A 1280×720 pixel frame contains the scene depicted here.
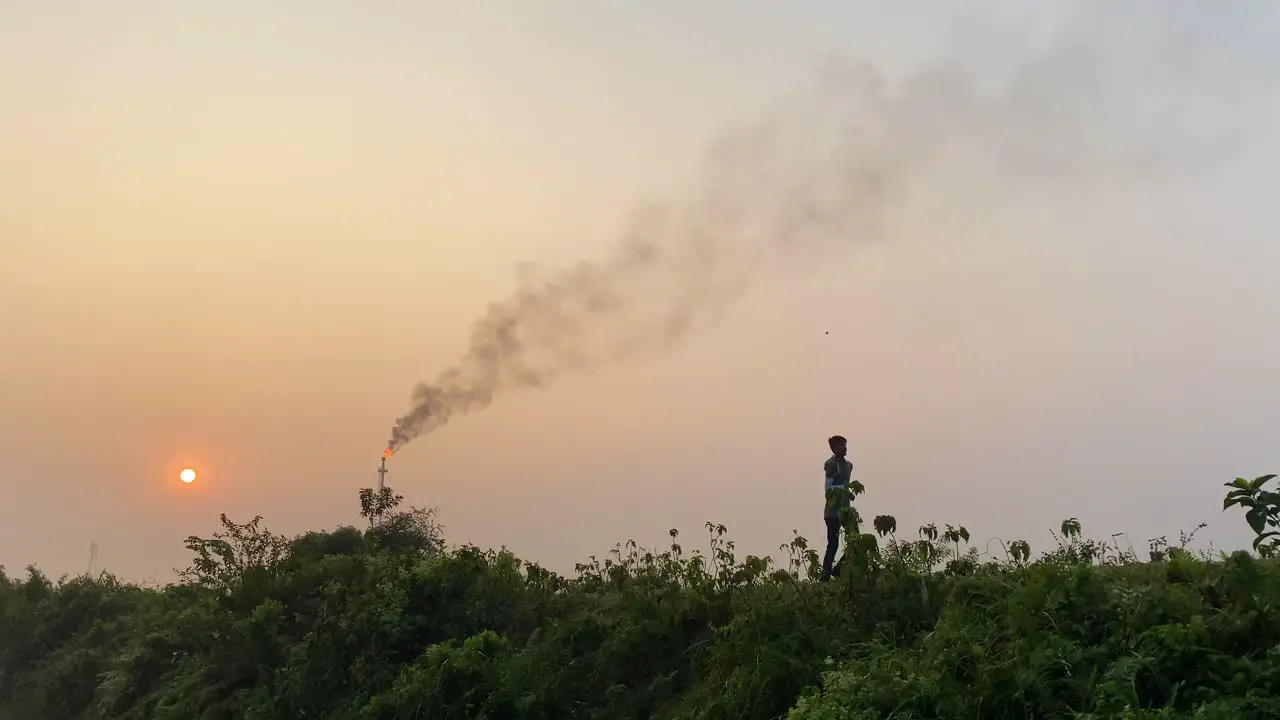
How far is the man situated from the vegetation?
1.84 feet

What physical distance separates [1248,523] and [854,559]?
12.6ft

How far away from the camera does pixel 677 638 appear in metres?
10.2

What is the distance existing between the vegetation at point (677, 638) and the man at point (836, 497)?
56 centimetres

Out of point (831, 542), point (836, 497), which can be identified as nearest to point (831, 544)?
point (831, 542)

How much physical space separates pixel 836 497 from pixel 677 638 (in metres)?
2.43

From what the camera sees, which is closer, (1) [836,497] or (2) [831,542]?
(1) [836,497]

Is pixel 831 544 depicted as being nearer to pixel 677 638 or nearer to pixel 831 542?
pixel 831 542

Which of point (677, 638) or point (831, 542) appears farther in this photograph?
point (831, 542)

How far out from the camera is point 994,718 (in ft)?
22.2

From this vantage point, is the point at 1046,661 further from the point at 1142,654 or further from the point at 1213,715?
the point at 1213,715

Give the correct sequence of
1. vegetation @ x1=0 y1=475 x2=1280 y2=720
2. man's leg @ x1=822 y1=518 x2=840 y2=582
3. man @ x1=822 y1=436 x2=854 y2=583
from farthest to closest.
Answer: man's leg @ x1=822 y1=518 x2=840 y2=582 < man @ x1=822 y1=436 x2=854 y2=583 < vegetation @ x1=0 y1=475 x2=1280 y2=720

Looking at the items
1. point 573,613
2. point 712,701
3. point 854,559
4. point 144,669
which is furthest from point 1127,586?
point 144,669

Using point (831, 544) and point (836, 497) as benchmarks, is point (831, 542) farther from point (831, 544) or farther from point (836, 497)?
point (836, 497)

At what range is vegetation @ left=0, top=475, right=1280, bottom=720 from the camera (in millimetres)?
6617
